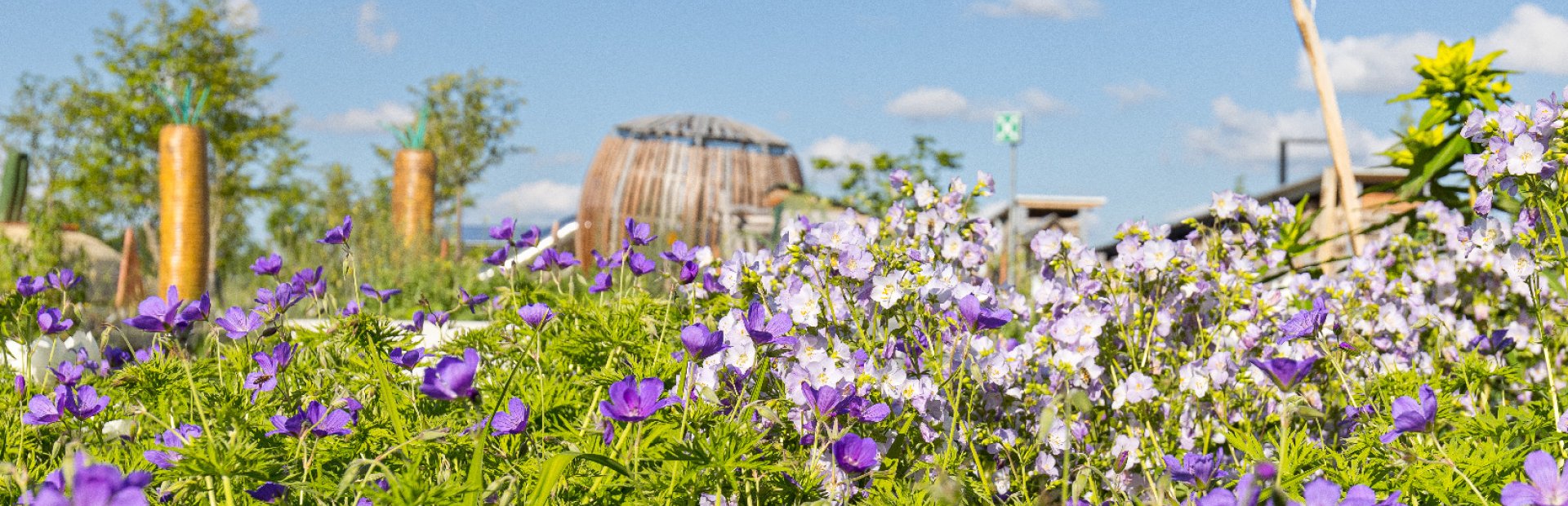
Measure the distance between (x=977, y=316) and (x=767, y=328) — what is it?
1.17 feet

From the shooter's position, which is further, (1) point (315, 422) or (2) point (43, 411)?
(2) point (43, 411)

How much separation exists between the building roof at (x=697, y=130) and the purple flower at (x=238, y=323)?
17956 millimetres

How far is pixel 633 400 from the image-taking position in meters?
1.44

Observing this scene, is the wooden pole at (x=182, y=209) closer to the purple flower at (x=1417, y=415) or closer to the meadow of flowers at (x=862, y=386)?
the meadow of flowers at (x=862, y=386)

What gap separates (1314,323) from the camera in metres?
1.84

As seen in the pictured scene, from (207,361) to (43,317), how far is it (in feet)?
1.18

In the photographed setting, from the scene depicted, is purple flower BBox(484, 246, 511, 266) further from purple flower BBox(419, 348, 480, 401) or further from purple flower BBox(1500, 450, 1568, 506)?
purple flower BBox(1500, 450, 1568, 506)

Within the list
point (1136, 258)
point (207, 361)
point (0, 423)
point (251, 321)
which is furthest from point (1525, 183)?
point (0, 423)

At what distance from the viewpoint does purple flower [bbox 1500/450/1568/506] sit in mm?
1213

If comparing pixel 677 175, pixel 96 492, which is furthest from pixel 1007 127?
pixel 96 492

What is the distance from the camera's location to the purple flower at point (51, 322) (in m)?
2.38

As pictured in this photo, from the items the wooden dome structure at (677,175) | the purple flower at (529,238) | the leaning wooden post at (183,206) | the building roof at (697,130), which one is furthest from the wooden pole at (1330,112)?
the building roof at (697,130)

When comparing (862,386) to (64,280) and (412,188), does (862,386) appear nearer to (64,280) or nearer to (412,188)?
(64,280)

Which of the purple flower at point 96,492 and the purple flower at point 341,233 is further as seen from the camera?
the purple flower at point 341,233
